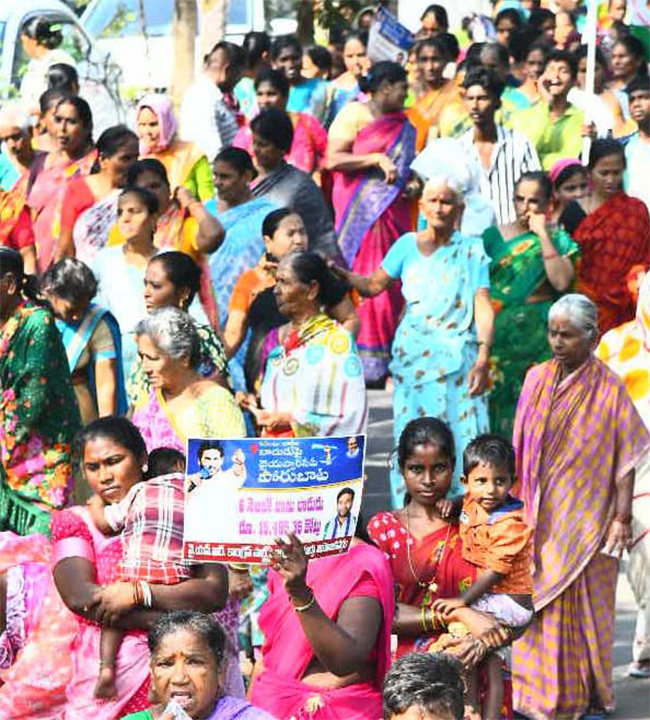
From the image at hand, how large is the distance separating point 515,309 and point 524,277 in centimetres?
17

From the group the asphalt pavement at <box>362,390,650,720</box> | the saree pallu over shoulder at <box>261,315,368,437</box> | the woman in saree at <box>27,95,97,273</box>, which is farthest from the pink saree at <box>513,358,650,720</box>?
the woman in saree at <box>27,95,97,273</box>

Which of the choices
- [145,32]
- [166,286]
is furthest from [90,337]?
[145,32]

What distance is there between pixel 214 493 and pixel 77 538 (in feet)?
2.57

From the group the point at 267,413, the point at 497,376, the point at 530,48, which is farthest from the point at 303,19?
the point at 267,413

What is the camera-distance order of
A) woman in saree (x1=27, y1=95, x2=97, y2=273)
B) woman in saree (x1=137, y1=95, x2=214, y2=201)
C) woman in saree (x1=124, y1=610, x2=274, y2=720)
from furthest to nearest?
woman in saree (x1=27, y1=95, x2=97, y2=273) < woman in saree (x1=137, y1=95, x2=214, y2=201) < woman in saree (x1=124, y1=610, x2=274, y2=720)

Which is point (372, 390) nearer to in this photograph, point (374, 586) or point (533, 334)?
point (533, 334)

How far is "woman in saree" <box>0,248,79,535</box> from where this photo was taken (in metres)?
8.15

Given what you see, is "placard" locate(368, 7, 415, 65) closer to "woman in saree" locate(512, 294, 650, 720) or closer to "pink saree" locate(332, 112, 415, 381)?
Result: "pink saree" locate(332, 112, 415, 381)

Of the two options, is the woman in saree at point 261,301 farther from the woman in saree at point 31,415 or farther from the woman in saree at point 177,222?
the woman in saree at point 31,415

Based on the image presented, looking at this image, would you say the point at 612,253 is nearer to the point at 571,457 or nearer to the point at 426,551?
the point at 571,457

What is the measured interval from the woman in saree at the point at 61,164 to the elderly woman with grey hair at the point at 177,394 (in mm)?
4461

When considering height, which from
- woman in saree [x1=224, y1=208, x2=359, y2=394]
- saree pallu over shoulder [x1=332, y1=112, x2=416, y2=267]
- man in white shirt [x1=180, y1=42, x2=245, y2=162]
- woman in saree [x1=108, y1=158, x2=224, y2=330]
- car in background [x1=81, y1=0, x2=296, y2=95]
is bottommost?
woman in saree [x1=224, y1=208, x2=359, y2=394]

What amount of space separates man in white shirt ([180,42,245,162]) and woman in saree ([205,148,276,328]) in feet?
7.52

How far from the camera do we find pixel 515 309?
10898 mm
